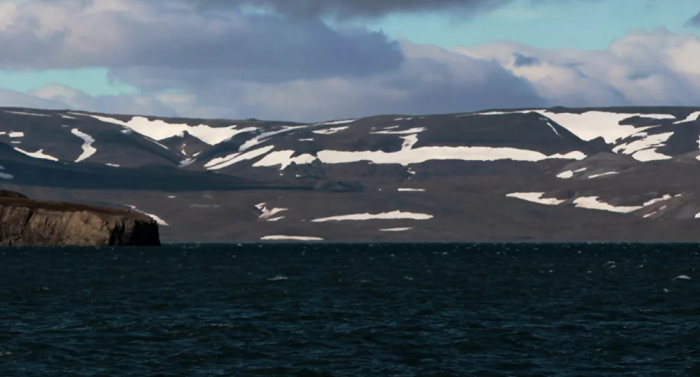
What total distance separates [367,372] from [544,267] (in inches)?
3365

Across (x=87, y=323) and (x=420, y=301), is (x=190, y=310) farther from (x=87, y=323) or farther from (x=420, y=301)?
(x=420, y=301)

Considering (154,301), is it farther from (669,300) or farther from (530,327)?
(669,300)

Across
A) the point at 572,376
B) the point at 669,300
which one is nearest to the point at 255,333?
the point at 572,376

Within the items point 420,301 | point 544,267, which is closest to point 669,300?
point 420,301

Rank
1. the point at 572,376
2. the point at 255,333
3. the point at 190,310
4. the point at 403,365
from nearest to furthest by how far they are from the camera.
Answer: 1. the point at 572,376
2. the point at 403,365
3. the point at 255,333
4. the point at 190,310

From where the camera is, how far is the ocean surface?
49.9 m

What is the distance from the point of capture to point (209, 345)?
55.4m

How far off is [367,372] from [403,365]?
2189mm

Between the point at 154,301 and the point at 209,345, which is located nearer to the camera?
the point at 209,345

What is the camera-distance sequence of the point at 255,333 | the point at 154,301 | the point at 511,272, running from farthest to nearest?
the point at 511,272 < the point at 154,301 < the point at 255,333

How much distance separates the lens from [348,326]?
63125 millimetres

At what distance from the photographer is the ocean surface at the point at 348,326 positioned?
164 ft

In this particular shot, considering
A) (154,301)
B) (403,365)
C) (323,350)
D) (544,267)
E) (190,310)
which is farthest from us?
(544,267)

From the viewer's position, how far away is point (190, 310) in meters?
71.4
